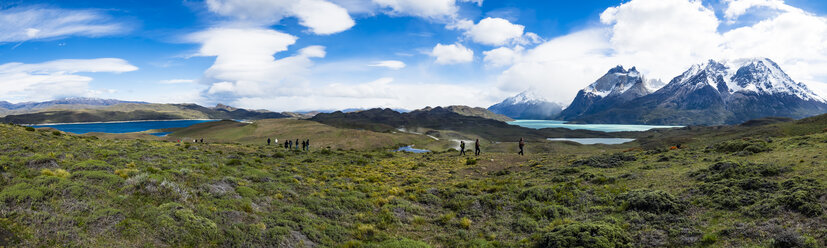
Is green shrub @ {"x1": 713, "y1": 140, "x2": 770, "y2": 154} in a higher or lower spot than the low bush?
higher

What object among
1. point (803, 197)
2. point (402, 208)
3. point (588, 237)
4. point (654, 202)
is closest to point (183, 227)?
point (402, 208)

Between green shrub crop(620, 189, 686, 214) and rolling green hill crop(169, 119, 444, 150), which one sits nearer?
green shrub crop(620, 189, 686, 214)

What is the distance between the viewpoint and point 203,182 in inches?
686

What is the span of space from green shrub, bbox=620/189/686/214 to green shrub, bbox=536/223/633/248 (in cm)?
371

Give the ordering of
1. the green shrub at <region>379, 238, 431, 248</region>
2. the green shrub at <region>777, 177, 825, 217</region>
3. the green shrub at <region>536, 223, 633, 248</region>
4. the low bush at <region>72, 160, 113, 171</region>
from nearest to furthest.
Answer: the green shrub at <region>777, 177, 825, 217</region> < the green shrub at <region>536, 223, 633, 248</region> < the green shrub at <region>379, 238, 431, 248</region> < the low bush at <region>72, 160, 113, 171</region>

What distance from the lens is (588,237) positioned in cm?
1258

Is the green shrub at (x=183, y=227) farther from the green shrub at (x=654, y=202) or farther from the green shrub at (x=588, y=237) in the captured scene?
the green shrub at (x=654, y=202)

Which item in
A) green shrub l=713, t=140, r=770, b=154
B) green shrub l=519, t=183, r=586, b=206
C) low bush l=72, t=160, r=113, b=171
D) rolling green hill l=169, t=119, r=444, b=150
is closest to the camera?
low bush l=72, t=160, r=113, b=171

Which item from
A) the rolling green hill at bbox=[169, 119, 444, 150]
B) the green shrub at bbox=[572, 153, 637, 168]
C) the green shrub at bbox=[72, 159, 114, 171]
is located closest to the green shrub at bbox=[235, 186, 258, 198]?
the green shrub at bbox=[72, 159, 114, 171]

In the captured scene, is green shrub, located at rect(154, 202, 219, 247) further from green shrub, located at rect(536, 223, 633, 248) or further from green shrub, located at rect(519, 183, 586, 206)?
green shrub, located at rect(519, 183, 586, 206)

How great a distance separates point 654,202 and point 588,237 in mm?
6071

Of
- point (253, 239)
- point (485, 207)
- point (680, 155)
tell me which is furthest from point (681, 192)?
point (253, 239)

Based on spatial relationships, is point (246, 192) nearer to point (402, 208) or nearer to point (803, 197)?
point (402, 208)

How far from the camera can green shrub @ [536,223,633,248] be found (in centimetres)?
1236
